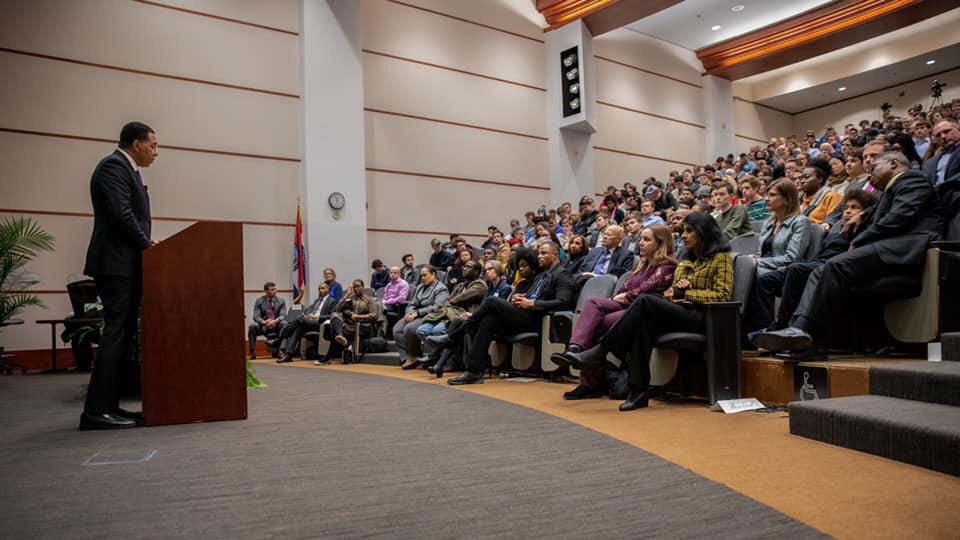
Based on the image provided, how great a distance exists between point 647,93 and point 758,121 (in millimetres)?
3351

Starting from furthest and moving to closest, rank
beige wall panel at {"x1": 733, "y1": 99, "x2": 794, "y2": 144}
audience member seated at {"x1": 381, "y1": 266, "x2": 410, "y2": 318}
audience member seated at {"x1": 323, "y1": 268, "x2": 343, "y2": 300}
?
beige wall panel at {"x1": 733, "y1": 99, "x2": 794, "y2": 144} < audience member seated at {"x1": 323, "y1": 268, "x2": 343, "y2": 300} < audience member seated at {"x1": 381, "y1": 266, "x2": 410, "y2": 318}

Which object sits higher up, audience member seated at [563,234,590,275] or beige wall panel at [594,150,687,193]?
beige wall panel at [594,150,687,193]

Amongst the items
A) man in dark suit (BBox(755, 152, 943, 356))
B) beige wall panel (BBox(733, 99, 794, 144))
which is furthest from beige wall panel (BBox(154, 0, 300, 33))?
beige wall panel (BBox(733, 99, 794, 144))

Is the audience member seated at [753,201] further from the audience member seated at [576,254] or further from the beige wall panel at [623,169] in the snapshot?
the beige wall panel at [623,169]

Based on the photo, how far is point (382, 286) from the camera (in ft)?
25.2

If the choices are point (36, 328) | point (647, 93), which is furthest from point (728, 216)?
point (647, 93)

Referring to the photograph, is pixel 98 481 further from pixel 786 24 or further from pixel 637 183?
pixel 786 24

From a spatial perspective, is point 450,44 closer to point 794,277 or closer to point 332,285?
point 332,285

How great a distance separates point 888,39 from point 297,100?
10333mm

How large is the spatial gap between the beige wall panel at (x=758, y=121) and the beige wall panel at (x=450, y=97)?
5.05m

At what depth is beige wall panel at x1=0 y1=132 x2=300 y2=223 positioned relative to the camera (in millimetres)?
6457

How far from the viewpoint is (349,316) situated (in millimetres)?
6383

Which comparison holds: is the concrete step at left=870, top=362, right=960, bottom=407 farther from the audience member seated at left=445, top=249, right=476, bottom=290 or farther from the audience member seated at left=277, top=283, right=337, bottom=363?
the audience member seated at left=277, top=283, right=337, bottom=363

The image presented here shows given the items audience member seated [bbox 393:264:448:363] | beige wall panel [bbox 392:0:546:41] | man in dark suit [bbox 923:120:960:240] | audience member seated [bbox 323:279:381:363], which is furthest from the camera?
beige wall panel [bbox 392:0:546:41]
